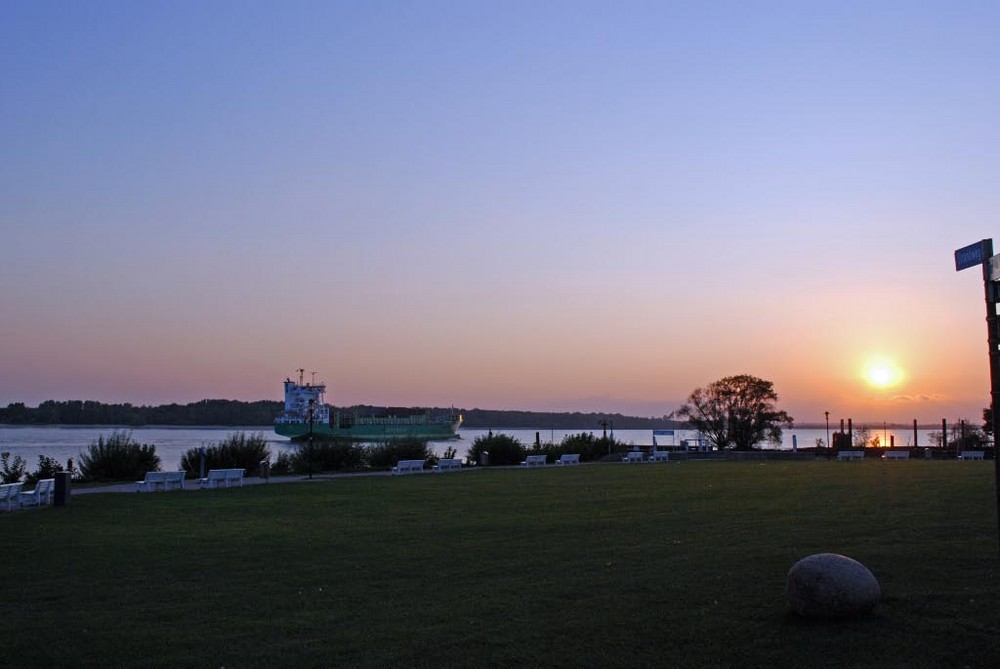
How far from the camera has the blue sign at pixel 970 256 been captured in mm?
7879

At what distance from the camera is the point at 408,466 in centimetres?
3547

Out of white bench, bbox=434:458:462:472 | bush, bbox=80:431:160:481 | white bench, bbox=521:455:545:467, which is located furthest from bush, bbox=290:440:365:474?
white bench, bbox=521:455:545:467

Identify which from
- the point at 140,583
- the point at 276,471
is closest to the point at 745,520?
the point at 140,583

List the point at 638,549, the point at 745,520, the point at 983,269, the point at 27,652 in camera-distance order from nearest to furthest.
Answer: the point at 27,652
the point at 983,269
the point at 638,549
the point at 745,520

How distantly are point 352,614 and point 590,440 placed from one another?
4352 cm

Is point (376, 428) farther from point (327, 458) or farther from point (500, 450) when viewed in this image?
point (327, 458)

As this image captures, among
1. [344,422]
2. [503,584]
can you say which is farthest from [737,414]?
[503,584]

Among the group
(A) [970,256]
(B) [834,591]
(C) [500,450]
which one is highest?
(A) [970,256]

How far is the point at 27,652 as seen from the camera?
7273mm

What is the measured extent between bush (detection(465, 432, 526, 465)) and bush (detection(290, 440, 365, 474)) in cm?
662

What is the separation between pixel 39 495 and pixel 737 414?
47278 millimetres

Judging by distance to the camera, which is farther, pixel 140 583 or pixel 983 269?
pixel 140 583

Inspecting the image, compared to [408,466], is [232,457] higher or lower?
higher

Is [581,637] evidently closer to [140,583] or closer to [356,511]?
[140,583]
